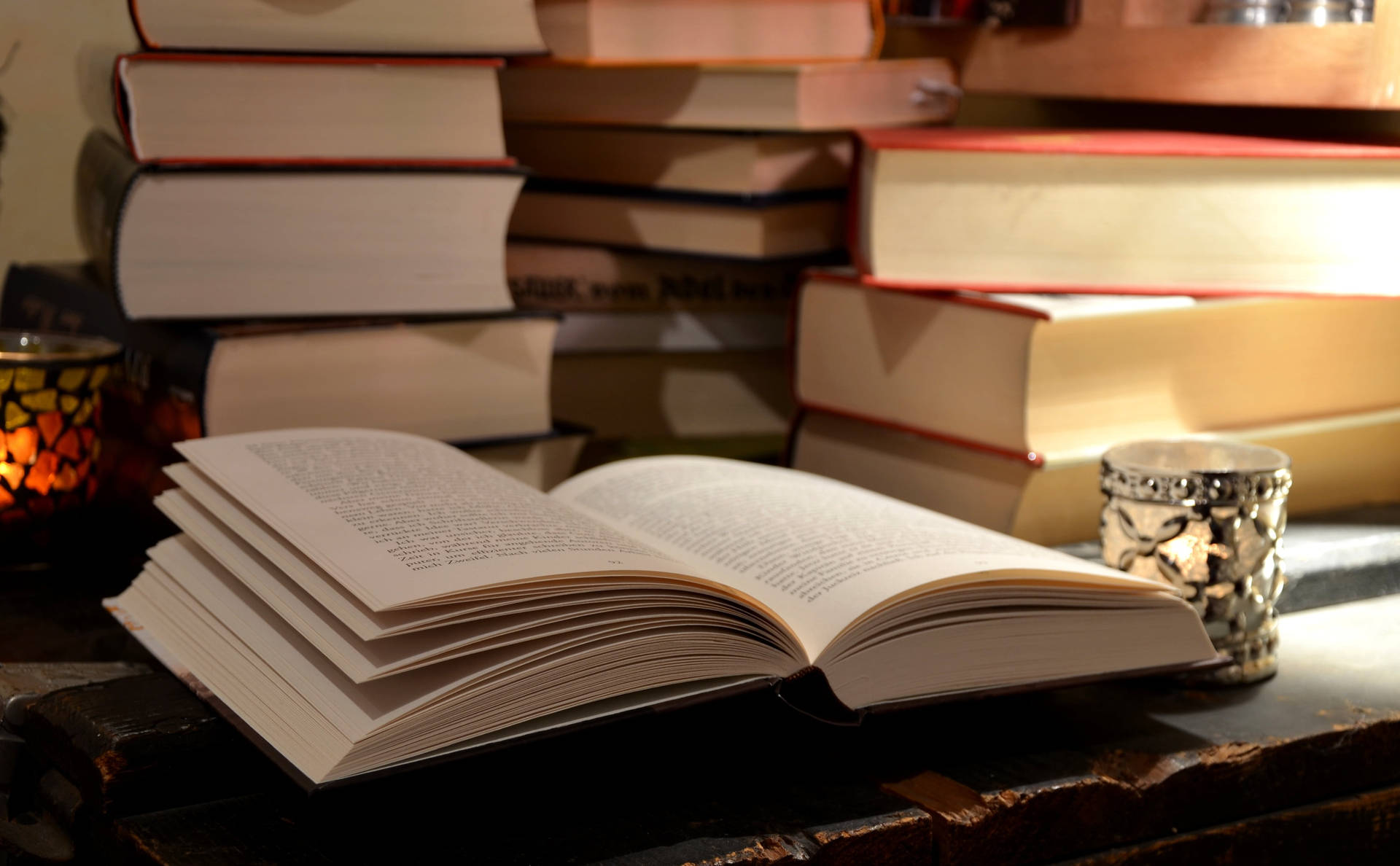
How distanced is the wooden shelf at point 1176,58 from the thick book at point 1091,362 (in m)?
0.16

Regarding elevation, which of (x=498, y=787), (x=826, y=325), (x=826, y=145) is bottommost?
(x=498, y=787)

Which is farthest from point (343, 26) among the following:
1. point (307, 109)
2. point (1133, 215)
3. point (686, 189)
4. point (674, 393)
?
point (1133, 215)

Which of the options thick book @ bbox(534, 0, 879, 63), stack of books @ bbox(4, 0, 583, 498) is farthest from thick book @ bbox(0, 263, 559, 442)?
thick book @ bbox(534, 0, 879, 63)

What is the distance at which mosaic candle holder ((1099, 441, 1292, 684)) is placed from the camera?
Result: 29.1 inches

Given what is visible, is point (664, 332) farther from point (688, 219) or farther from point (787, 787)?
point (787, 787)

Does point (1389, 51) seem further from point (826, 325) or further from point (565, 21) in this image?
point (565, 21)

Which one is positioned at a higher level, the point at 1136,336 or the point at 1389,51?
the point at 1389,51

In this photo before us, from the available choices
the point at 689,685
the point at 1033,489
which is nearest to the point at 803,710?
the point at 689,685

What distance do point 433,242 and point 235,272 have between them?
0.14m

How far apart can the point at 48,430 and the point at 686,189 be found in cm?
53

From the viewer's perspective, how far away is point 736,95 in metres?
1.07

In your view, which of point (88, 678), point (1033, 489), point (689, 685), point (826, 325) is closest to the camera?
point (689, 685)

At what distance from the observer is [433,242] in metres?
0.97

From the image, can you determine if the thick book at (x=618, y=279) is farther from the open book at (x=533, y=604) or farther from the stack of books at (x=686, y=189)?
the open book at (x=533, y=604)
